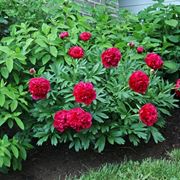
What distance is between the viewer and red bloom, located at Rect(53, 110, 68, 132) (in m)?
2.62

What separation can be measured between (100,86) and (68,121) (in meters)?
0.55

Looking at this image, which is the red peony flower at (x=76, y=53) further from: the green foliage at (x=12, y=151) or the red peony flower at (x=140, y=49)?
the green foliage at (x=12, y=151)

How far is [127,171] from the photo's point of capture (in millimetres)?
2619

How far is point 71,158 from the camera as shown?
3.08m

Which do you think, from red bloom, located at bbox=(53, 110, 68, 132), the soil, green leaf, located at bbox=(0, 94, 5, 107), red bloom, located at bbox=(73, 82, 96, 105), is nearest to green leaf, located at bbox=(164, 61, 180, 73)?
the soil

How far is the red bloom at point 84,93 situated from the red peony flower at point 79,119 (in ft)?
0.25

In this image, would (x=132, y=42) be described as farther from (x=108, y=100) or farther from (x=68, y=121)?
(x=68, y=121)

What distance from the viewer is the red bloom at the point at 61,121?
8.60ft

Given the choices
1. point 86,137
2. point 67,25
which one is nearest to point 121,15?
point 67,25

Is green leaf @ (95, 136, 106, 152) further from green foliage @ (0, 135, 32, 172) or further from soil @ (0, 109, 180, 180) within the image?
green foliage @ (0, 135, 32, 172)


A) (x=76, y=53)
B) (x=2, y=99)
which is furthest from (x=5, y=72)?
(x=76, y=53)

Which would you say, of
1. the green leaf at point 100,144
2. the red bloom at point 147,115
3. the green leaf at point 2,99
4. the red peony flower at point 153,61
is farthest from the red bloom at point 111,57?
the green leaf at point 2,99

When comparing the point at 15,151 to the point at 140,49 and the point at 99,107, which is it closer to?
the point at 99,107

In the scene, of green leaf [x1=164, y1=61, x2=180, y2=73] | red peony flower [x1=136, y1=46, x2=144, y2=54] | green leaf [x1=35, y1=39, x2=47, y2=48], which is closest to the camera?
green leaf [x1=35, y1=39, x2=47, y2=48]
